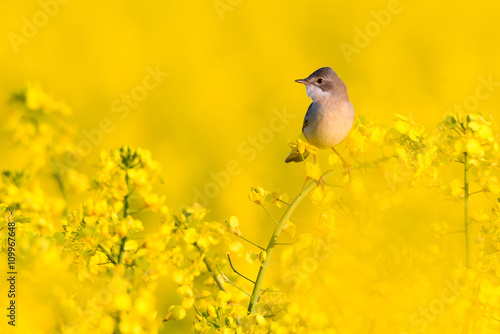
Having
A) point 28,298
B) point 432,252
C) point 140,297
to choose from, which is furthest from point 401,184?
point 28,298

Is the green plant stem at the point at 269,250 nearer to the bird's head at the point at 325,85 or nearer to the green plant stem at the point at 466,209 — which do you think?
the green plant stem at the point at 466,209

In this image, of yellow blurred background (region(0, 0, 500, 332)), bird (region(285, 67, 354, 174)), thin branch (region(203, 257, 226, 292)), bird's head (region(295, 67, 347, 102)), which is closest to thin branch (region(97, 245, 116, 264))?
thin branch (region(203, 257, 226, 292))

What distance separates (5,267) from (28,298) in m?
0.09

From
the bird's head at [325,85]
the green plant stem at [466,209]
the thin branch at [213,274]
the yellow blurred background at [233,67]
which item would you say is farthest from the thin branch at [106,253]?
the yellow blurred background at [233,67]

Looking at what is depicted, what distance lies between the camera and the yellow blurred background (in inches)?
180

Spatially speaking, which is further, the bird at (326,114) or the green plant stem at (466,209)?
the bird at (326,114)

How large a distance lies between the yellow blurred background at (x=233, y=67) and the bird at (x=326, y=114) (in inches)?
74.2

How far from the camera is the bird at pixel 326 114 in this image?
1.94 m

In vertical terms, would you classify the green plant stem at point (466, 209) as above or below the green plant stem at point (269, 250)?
above

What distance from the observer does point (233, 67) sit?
18.1 feet

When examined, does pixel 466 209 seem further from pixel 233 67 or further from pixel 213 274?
pixel 233 67

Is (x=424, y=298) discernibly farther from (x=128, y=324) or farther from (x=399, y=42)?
(x=399, y=42)

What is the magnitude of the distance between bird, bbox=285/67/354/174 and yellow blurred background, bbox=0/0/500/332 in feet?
6.18

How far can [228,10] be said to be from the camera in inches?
236
